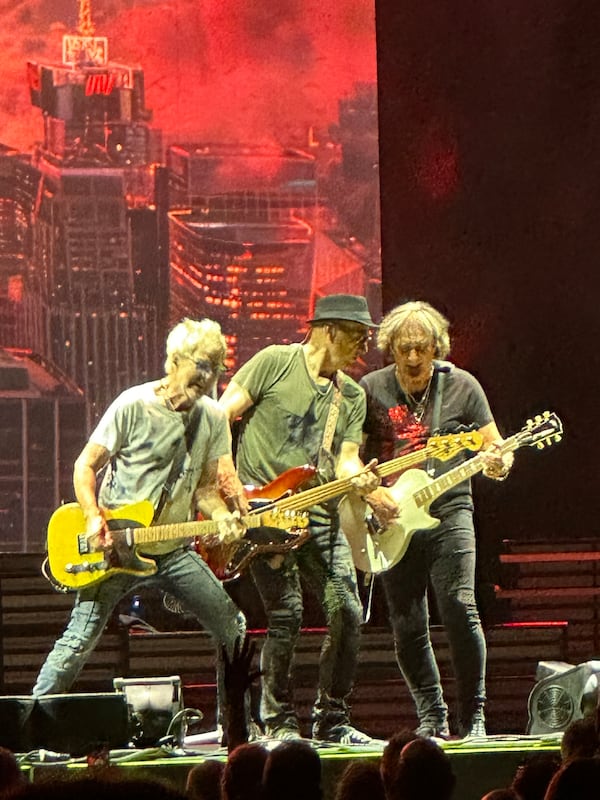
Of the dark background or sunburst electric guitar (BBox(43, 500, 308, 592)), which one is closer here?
sunburst electric guitar (BBox(43, 500, 308, 592))

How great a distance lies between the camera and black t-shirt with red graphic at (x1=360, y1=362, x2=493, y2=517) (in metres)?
6.89

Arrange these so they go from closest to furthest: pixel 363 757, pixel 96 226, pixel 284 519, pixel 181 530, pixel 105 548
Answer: pixel 363 757, pixel 105 548, pixel 181 530, pixel 284 519, pixel 96 226

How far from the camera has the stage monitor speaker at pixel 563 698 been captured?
6453 mm

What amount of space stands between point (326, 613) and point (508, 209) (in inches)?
148

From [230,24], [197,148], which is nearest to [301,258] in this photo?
[197,148]

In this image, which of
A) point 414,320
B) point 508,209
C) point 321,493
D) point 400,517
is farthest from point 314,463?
point 508,209

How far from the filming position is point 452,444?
22.3 ft

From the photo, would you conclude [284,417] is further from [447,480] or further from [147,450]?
[447,480]

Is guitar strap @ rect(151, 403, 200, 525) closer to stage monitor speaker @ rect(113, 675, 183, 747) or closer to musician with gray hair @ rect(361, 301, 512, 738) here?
stage monitor speaker @ rect(113, 675, 183, 747)

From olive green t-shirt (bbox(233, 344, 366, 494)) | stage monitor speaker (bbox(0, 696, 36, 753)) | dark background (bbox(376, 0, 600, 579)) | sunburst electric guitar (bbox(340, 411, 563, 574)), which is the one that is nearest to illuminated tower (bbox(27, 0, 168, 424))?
dark background (bbox(376, 0, 600, 579))

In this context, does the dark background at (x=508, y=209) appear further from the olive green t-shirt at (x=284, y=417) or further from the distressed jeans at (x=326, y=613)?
the distressed jeans at (x=326, y=613)

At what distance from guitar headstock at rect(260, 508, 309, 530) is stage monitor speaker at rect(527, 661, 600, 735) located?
138cm

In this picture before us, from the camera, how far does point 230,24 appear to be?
9.22m

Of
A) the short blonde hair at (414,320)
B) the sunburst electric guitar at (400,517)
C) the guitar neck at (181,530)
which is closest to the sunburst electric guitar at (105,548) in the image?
the guitar neck at (181,530)
